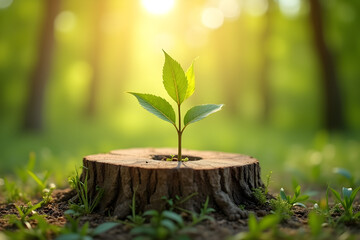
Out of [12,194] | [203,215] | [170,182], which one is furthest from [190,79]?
[12,194]

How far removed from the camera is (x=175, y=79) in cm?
306

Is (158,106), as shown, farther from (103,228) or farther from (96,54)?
(96,54)

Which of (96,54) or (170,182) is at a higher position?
(96,54)

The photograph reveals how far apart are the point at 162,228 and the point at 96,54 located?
13637 millimetres

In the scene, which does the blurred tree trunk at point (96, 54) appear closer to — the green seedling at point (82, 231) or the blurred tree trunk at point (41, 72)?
the blurred tree trunk at point (41, 72)

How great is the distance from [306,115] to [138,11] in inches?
382

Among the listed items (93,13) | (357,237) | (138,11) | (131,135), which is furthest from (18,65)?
(357,237)

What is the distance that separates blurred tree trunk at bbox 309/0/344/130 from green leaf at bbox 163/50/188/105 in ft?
33.0

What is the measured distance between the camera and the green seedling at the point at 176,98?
3047 millimetres

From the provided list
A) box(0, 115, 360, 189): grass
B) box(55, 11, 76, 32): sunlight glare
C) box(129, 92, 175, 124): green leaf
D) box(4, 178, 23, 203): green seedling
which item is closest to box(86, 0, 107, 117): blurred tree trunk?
box(55, 11, 76, 32): sunlight glare

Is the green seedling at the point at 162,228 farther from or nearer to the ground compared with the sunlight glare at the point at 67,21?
nearer to the ground

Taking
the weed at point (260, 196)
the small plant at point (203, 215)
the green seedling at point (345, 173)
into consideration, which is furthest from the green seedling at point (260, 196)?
the green seedling at point (345, 173)

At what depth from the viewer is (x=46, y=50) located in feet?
33.3

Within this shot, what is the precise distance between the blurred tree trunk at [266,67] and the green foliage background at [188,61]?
103 mm
